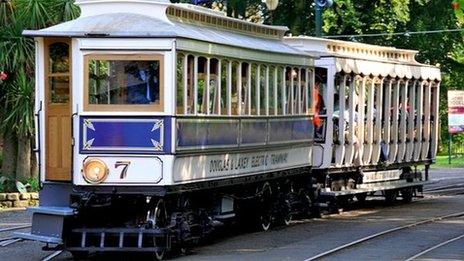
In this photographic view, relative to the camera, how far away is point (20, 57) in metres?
24.9

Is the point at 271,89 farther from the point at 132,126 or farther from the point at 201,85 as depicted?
the point at 132,126

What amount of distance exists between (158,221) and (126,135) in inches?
52.9

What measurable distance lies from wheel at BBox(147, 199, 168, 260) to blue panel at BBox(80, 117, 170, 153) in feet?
2.98

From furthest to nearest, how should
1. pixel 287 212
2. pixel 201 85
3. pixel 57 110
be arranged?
pixel 287 212 → pixel 201 85 → pixel 57 110

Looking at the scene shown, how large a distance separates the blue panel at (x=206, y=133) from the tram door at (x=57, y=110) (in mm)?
1563

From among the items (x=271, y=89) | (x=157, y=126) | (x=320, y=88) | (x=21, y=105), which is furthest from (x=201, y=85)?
(x=21, y=105)

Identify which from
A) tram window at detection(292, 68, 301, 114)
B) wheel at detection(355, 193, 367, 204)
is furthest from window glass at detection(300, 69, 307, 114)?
wheel at detection(355, 193, 367, 204)

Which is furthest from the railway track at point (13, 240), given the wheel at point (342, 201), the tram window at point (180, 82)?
Answer: the wheel at point (342, 201)

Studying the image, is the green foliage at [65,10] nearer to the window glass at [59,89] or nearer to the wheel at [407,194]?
the window glass at [59,89]

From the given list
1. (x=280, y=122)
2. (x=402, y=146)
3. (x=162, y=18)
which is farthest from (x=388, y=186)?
(x=162, y=18)

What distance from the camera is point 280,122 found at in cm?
2048

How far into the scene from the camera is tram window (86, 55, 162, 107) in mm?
15922

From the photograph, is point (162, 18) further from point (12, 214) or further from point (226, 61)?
point (12, 214)

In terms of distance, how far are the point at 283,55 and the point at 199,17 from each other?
2.85 m
